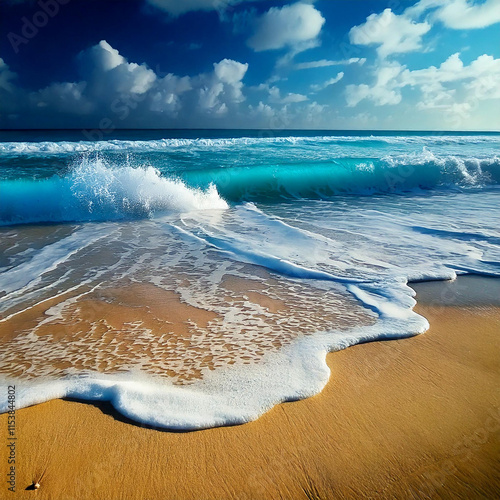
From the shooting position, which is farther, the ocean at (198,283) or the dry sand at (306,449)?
the ocean at (198,283)

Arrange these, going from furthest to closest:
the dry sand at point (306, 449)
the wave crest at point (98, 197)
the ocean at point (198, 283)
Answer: the wave crest at point (98, 197) < the ocean at point (198, 283) < the dry sand at point (306, 449)

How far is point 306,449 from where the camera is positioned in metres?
1.91

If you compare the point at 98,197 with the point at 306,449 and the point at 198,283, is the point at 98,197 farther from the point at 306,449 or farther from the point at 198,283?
the point at 306,449

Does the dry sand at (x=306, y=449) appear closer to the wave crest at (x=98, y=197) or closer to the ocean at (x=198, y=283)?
the ocean at (x=198, y=283)

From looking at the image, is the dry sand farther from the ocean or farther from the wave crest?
the wave crest

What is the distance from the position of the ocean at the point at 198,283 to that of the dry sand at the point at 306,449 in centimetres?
13

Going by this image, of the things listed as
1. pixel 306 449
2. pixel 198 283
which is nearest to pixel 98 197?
pixel 198 283

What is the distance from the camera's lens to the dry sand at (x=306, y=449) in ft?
5.60

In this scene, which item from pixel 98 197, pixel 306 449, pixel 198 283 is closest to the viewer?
pixel 306 449

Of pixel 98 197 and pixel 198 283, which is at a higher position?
pixel 98 197

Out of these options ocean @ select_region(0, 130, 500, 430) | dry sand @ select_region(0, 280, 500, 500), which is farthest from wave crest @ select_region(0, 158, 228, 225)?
dry sand @ select_region(0, 280, 500, 500)

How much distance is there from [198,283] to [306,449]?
2619 mm

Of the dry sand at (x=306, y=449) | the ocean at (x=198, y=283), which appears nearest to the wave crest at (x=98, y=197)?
the ocean at (x=198, y=283)

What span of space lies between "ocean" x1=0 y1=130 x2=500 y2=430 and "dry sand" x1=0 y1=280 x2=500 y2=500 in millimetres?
127
